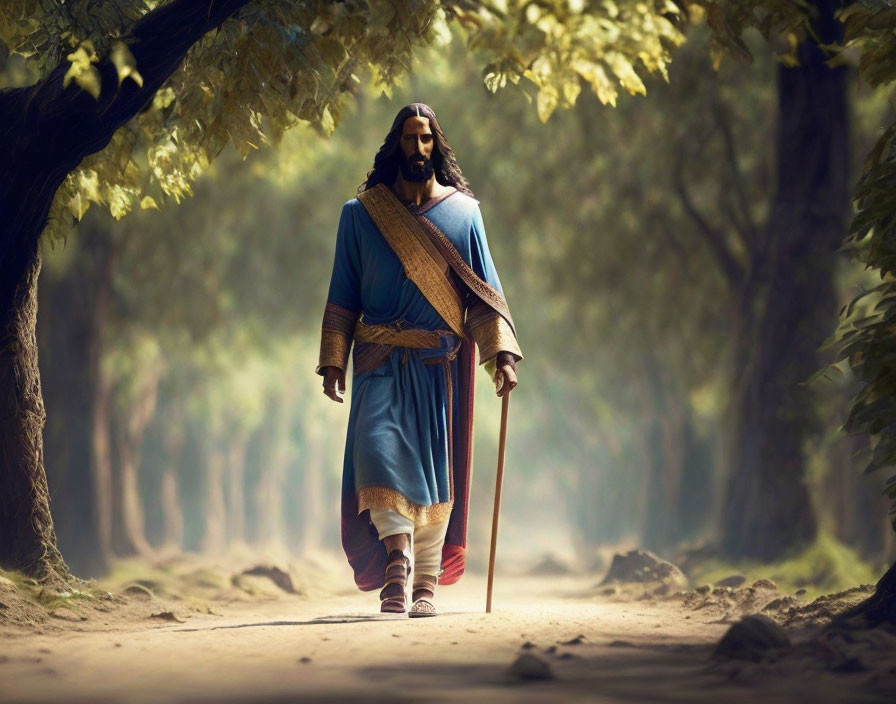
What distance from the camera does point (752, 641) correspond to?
627 centimetres

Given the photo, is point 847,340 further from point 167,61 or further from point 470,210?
point 167,61

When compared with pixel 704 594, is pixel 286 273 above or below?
above

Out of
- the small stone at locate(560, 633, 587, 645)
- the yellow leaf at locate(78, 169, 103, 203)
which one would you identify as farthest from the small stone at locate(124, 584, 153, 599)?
the small stone at locate(560, 633, 587, 645)

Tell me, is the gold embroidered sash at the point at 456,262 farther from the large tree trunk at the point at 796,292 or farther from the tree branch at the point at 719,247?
the tree branch at the point at 719,247

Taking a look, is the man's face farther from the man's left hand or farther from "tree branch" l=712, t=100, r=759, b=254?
"tree branch" l=712, t=100, r=759, b=254

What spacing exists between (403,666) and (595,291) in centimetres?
1584

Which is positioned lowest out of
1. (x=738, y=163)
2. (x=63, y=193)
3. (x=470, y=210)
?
(x=470, y=210)

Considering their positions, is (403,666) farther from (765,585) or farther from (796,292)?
(796,292)

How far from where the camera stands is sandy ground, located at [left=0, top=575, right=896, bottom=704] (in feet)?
18.3

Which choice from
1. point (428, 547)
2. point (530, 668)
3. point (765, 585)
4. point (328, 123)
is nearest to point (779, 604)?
point (765, 585)

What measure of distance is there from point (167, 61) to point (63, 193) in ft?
5.47

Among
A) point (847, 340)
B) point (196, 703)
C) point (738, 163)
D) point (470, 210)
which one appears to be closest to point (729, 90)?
point (738, 163)

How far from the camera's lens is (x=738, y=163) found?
18.7 m

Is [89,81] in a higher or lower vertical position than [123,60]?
lower
